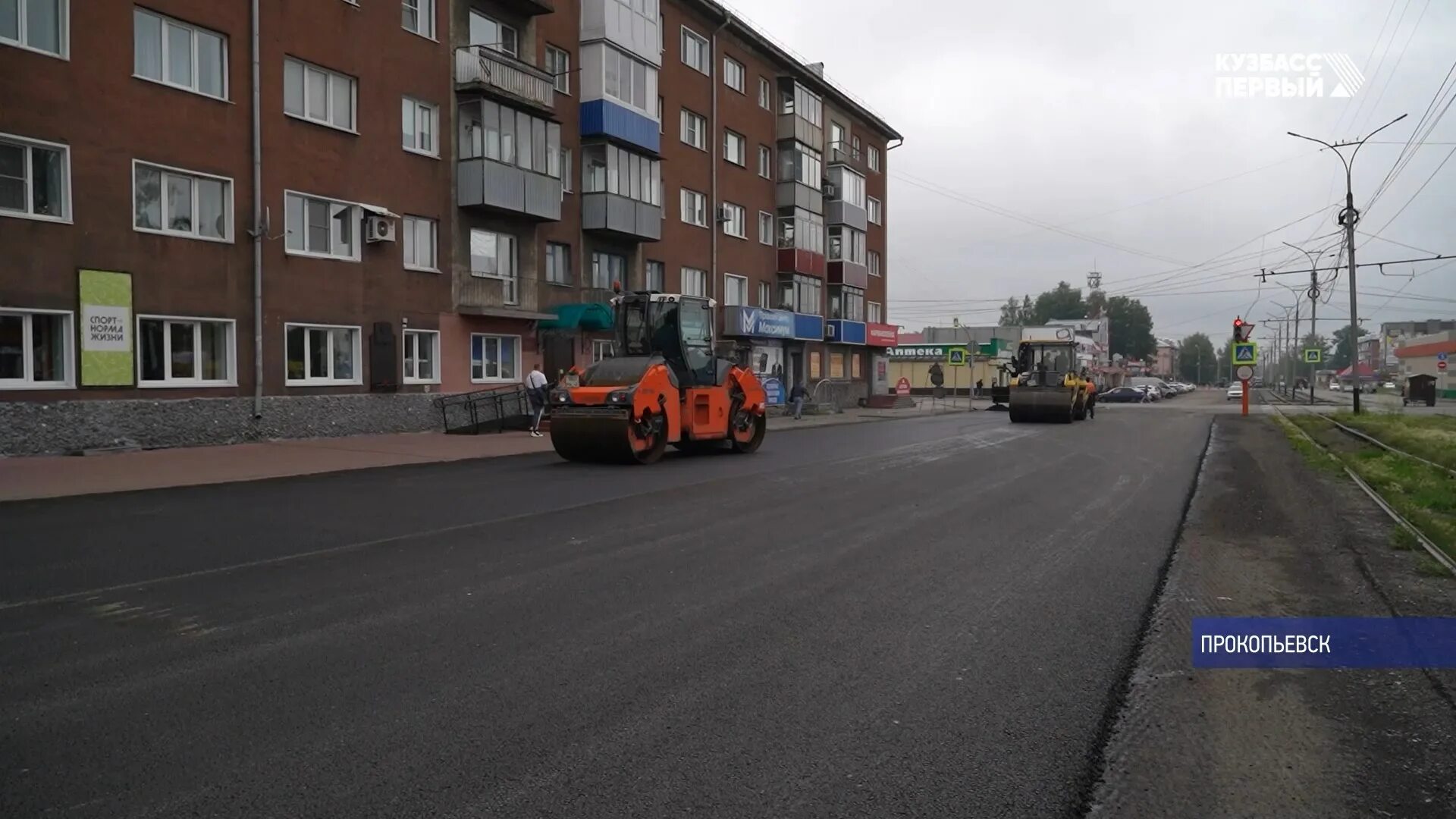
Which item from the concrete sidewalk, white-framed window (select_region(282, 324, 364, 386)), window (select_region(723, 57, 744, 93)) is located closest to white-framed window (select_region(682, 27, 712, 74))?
window (select_region(723, 57, 744, 93))

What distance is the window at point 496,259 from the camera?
2577cm

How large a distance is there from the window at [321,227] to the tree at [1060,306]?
13043cm

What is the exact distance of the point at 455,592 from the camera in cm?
686

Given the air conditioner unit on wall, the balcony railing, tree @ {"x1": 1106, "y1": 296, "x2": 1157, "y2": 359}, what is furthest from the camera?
tree @ {"x1": 1106, "y1": 296, "x2": 1157, "y2": 359}

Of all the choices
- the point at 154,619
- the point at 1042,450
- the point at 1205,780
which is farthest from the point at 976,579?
the point at 1042,450

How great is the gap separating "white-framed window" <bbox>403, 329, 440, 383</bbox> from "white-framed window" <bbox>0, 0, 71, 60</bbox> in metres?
9.02

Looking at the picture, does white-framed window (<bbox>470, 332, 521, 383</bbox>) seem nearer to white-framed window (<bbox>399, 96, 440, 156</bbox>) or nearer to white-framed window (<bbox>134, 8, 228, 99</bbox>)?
white-framed window (<bbox>399, 96, 440, 156</bbox>)

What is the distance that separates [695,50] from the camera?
1406 inches

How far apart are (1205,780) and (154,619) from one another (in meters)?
5.77

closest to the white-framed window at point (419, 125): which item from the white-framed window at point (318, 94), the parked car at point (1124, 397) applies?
the white-framed window at point (318, 94)

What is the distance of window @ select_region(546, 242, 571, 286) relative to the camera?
2858 centimetres

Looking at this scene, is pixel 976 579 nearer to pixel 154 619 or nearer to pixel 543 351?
pixel 154 619

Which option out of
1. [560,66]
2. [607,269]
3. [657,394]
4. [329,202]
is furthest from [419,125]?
[657,394]
